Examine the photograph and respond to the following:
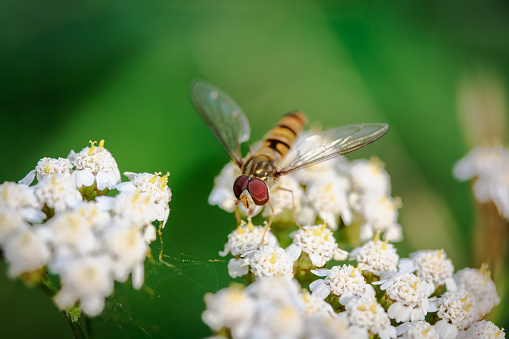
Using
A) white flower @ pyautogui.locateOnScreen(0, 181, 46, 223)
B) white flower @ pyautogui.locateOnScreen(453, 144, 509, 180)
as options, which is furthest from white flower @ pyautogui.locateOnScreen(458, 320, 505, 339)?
white flower @ pyautogui.locateOnScreen(0, 181, 46, 223)

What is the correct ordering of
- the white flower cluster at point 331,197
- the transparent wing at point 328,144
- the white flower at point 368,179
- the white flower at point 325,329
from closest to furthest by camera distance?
1. the white flower at point 325,329
2. the transparent wing at point 328,144
3. the white flower cluster at point 331,197
4. the white flower at point 368,179

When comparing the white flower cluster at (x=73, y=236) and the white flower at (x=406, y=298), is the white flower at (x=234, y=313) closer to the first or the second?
the white flower cluster at (x=73, y=236)

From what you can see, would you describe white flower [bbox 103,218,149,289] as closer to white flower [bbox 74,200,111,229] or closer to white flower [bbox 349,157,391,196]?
white flower [bbox 74,200,111,229]

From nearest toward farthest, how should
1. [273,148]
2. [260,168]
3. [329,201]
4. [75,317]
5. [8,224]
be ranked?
[8,224], [75,317], [260,168], [329,201], [273,148]

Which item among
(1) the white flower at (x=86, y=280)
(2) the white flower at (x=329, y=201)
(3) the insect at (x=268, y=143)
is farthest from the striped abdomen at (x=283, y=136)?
(1) the white flower at (x=86, y=280)

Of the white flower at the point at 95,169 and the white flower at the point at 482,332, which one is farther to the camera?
the white flower at the point at 95,169

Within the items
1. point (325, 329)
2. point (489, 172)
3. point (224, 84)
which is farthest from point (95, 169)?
point (489, 172)

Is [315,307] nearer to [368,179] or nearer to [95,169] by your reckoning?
[95,169]
